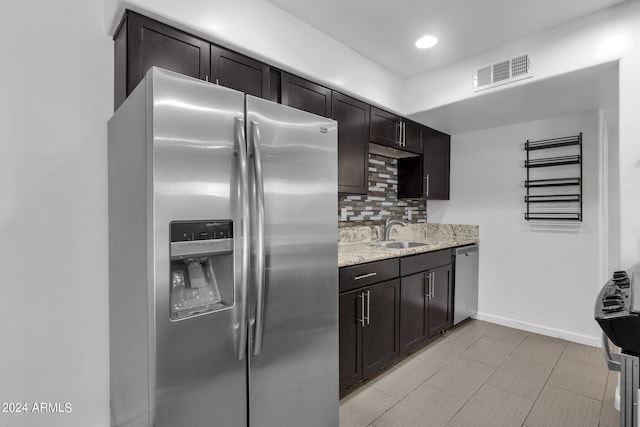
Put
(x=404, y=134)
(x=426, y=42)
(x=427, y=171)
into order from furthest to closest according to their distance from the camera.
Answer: (x=427, y=171) < (x=404, y=134) < (x=426, y=42)

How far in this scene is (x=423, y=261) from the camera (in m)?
2.82

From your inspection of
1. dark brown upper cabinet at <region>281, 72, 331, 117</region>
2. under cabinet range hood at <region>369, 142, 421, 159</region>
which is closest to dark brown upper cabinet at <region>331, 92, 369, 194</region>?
dark brown upper cabinet at <region>281, 72, 331, 117</region>

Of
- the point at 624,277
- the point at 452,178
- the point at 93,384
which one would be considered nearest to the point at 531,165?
the point at 452,178

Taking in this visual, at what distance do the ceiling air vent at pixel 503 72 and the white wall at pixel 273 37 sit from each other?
78 cm

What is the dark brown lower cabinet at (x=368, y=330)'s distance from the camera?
207 cm

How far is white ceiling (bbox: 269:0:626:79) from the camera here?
203 cm

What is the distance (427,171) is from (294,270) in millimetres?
2614

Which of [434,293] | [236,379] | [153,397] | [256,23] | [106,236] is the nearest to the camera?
[153,397]

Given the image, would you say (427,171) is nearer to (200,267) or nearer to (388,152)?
(388,152)

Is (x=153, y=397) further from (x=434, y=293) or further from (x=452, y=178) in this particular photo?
(x=452, y=178)

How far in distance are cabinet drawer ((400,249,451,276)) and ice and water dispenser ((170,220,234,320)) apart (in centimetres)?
168

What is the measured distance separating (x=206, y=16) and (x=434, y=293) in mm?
2820

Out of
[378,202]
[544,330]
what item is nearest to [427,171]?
[378,202]

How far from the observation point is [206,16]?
5.54 feet
